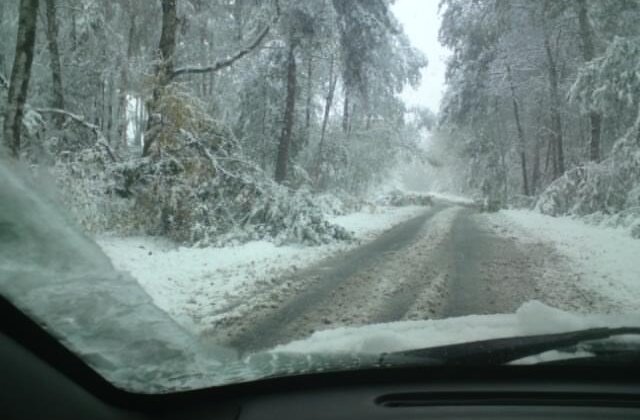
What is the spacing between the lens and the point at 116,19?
10.3m

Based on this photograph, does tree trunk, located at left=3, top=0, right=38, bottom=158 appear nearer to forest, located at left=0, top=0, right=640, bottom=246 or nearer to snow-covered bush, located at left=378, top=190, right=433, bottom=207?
forest, located at left=0, top=0, right=640, bottom=246

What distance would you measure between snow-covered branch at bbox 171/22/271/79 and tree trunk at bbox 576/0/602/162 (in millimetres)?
6097

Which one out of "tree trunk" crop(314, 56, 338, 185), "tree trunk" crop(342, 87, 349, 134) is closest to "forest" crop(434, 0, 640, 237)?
"tree trunk" crop(314, 56, 338, 185)

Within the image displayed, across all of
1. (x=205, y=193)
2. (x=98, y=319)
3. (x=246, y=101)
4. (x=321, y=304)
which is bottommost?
(x=321, y=304)

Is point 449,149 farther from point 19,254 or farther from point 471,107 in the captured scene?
point 19,254

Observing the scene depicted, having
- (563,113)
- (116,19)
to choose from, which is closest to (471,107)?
(563,113)

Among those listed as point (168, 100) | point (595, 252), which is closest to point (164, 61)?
point (168, 100)

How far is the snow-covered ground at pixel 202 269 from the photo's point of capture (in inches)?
230

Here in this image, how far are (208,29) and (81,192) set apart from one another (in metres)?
Answer: 4.30

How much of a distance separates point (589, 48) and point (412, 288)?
5079 millimetres

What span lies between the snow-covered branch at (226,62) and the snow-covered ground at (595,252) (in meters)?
6.46

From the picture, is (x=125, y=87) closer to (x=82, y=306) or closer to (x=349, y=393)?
(x=82, y=306)

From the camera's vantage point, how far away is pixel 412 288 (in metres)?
6.84

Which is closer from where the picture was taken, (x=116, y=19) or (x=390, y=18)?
(x=116, y=19)
